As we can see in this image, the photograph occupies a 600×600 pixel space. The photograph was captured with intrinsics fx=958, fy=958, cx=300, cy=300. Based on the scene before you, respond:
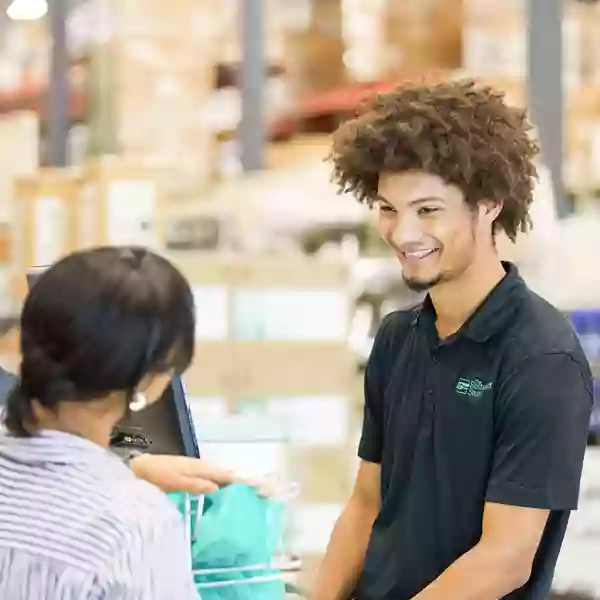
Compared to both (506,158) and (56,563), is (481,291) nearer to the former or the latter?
(506,158)

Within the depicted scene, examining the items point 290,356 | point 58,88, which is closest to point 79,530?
point 290,356

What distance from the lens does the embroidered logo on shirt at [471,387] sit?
1.39m

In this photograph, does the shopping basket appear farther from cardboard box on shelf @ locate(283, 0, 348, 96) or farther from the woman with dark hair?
cardboard box on shelf @ locate(283, 0, 348, 96)

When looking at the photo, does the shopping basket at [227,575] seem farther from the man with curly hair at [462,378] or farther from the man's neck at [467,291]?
the man's neck at [467,291]

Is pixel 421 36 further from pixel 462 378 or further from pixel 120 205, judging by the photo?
pixel 462 378

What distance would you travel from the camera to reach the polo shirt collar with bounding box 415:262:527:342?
1413 mm

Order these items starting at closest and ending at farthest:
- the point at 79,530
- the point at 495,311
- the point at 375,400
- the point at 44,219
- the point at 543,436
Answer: the point at 79,530 → the point at 543,436 → the point at 495,311 → the point at 375,400 → the point at 44,219

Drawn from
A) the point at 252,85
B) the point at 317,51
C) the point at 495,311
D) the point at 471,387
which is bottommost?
the point at 471,387

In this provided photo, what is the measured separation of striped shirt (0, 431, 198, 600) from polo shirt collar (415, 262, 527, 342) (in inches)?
23.9

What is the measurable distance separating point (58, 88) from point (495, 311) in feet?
6.70

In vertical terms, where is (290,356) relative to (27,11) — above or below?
below

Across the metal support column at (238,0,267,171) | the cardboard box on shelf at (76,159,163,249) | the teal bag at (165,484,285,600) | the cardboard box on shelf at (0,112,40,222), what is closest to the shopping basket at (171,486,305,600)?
the teal bag at (165,484,285,600)

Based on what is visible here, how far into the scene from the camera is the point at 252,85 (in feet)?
9.79

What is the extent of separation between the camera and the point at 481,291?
1.48 m
